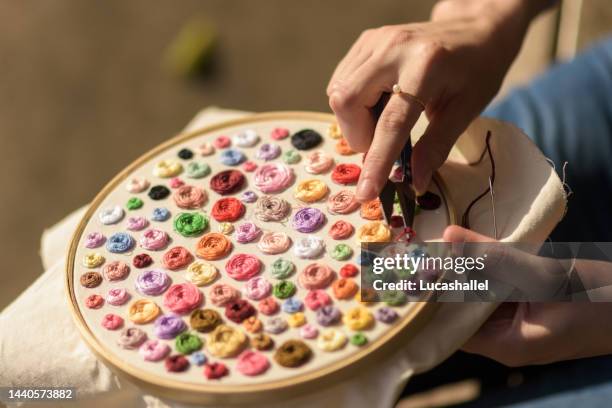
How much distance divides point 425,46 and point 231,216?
0.27 metres

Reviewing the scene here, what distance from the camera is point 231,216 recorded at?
0.73m

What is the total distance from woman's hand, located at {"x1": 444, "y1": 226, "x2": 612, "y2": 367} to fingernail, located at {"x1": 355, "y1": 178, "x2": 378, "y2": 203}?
0.08 meters

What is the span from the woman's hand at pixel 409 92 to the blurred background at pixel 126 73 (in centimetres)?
102

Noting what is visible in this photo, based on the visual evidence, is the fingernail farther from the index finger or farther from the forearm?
the forearm

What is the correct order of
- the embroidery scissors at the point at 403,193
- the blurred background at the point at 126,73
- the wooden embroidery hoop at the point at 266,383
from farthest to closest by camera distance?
the blurred background at the point at 126,73 < the embroidery scissors at the point at 403,193 < the wooden embroidery hoop at the point at 266,383

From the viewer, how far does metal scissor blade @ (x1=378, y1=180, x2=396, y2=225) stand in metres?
0.69

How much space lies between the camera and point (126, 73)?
71.6 inches

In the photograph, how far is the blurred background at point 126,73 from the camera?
1.69m

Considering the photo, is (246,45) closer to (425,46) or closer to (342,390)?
(425,46)

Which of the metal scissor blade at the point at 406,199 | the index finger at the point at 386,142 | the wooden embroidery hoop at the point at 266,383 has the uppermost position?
the index finger at the point at 386,142

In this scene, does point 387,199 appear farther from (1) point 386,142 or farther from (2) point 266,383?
(2) point 266,383

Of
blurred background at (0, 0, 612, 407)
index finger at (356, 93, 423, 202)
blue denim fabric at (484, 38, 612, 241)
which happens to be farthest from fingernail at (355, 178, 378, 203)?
blurred background at (0, 0, 612, 407)

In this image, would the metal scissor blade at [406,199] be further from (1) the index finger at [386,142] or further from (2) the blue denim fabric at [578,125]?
(2) the blue denim fabric at [578,125]

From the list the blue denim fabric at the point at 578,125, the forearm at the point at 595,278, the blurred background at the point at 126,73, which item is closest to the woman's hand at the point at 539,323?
the forearm at the point at 595,278
